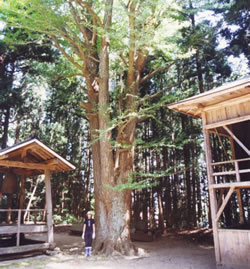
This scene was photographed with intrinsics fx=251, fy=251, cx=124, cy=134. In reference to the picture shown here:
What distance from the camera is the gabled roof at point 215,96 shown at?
6307mm

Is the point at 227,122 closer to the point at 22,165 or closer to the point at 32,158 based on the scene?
the point at 22,165

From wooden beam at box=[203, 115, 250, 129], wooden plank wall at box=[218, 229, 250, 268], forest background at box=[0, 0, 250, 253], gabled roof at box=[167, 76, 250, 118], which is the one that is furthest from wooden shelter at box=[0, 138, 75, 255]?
wooden plank wall at box=[218, 229, 250, 268]

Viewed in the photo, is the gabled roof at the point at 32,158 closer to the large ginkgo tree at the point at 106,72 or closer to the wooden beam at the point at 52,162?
the wooden beam at the point at 52,162

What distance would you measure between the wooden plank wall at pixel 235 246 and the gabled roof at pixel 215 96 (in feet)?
11.5

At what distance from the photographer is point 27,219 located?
1759 cm

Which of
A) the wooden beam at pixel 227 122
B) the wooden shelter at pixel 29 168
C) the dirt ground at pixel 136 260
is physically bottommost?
the dirt ground at pixel 136 260

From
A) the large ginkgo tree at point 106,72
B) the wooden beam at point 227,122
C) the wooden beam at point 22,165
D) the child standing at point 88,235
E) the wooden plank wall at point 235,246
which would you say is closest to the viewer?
the wooden plank wall at point 235,246

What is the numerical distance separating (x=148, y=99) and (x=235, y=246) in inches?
273

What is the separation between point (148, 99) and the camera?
11.4 metres

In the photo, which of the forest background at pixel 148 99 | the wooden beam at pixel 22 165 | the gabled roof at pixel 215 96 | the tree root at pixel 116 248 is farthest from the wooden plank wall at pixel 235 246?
the wooden beam at pixel 22 165

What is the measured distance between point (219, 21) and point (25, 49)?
1100 centimetres

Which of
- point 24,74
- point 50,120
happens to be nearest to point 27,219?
point 50,120

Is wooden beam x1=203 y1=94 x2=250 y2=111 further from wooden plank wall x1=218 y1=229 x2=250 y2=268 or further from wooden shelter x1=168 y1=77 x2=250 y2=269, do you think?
wooden plank wall x1=218 y1=229 x2=250 y2=268

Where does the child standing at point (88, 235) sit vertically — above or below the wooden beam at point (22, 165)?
below
